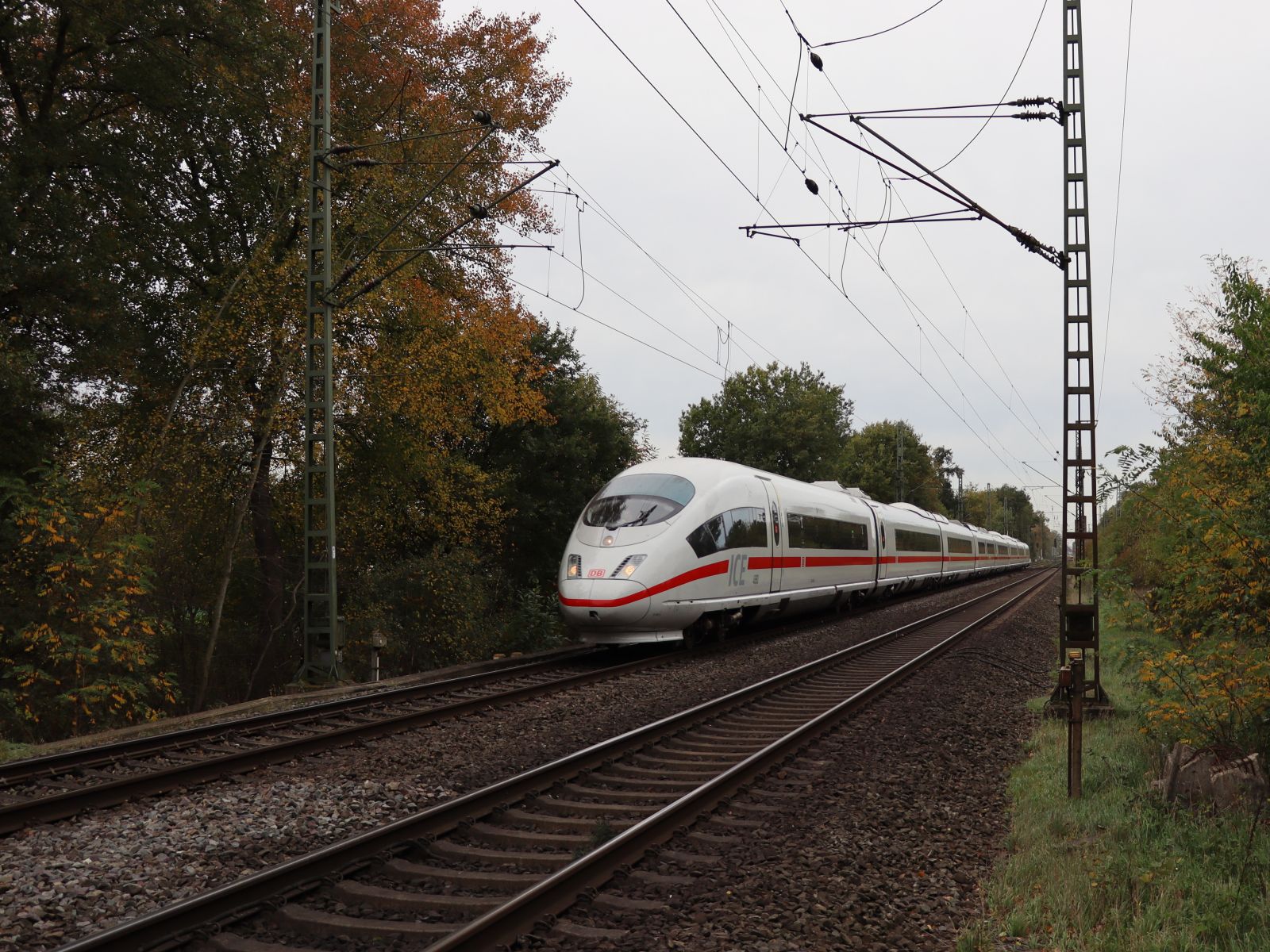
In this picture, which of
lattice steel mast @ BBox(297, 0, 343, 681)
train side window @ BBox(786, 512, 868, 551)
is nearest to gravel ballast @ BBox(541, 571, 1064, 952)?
lattice steel mast @ BBox(297, 0, 343, 681)

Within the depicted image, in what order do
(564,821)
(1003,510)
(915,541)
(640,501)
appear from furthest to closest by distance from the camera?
1. (1003,510)
2. (915,541)
3. (640,501)
4. (564,821)

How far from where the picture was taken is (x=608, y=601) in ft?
44.8

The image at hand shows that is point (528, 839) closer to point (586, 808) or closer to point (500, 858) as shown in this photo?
point (500, 858)

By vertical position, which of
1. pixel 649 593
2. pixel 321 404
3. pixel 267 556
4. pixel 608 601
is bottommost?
pixel 608 601

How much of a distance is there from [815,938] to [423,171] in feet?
63.4

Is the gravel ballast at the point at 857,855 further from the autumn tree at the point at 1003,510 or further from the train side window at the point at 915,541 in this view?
the autumn tree at the point at 1003,510

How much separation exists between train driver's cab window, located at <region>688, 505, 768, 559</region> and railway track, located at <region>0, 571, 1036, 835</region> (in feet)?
9.63

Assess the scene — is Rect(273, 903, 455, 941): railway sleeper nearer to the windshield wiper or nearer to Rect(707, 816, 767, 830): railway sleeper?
Rect(707, 816, 767, 830): railway sleeper

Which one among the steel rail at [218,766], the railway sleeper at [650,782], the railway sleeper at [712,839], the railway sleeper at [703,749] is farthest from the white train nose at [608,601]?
the railway sleeper at [712,839]

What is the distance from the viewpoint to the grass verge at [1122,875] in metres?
4.54

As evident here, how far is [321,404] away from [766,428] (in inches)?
1389

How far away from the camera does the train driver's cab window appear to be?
48.8ft

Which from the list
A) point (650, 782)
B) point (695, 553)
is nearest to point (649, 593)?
point (695, 553)

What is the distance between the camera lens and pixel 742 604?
54.3ft
